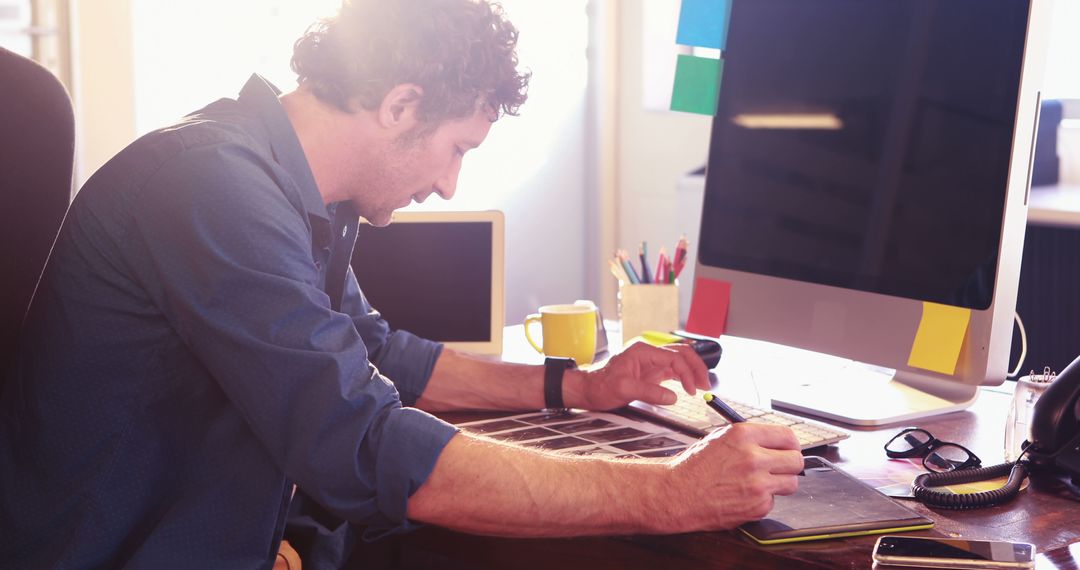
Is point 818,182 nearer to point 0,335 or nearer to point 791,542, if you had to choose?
point 791,542

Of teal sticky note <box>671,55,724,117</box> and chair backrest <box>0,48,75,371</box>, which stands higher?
teal sticky note <box>671,55,724,117</box>

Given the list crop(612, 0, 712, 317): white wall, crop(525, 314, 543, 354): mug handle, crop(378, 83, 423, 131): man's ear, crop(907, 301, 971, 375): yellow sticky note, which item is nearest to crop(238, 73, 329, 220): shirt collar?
crop(378, 83, 423, 131): man's ear

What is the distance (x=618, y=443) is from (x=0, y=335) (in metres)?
0.70

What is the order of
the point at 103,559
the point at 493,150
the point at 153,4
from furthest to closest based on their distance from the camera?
the point at 493,150 → the point at 153,4 → the point at 103,559

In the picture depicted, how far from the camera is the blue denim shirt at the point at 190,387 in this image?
95 centimetres

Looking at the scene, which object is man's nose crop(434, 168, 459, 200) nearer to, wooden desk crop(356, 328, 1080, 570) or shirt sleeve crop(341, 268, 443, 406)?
shirt sleeve crop(341, 268, 443, 406)

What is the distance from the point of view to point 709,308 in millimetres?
1536

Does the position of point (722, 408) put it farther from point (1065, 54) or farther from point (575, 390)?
point (1065, 54)

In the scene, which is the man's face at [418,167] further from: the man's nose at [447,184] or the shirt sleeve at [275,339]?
the shirt sleeve at [275,339]

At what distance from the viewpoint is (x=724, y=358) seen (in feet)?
5.43

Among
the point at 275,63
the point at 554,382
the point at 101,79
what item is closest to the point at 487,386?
the point at 554,382

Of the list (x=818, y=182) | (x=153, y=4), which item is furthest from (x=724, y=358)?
(x=153, y=4)

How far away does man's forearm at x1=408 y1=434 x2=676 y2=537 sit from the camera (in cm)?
97

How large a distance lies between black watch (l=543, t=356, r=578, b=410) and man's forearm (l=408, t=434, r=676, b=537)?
37 cm
